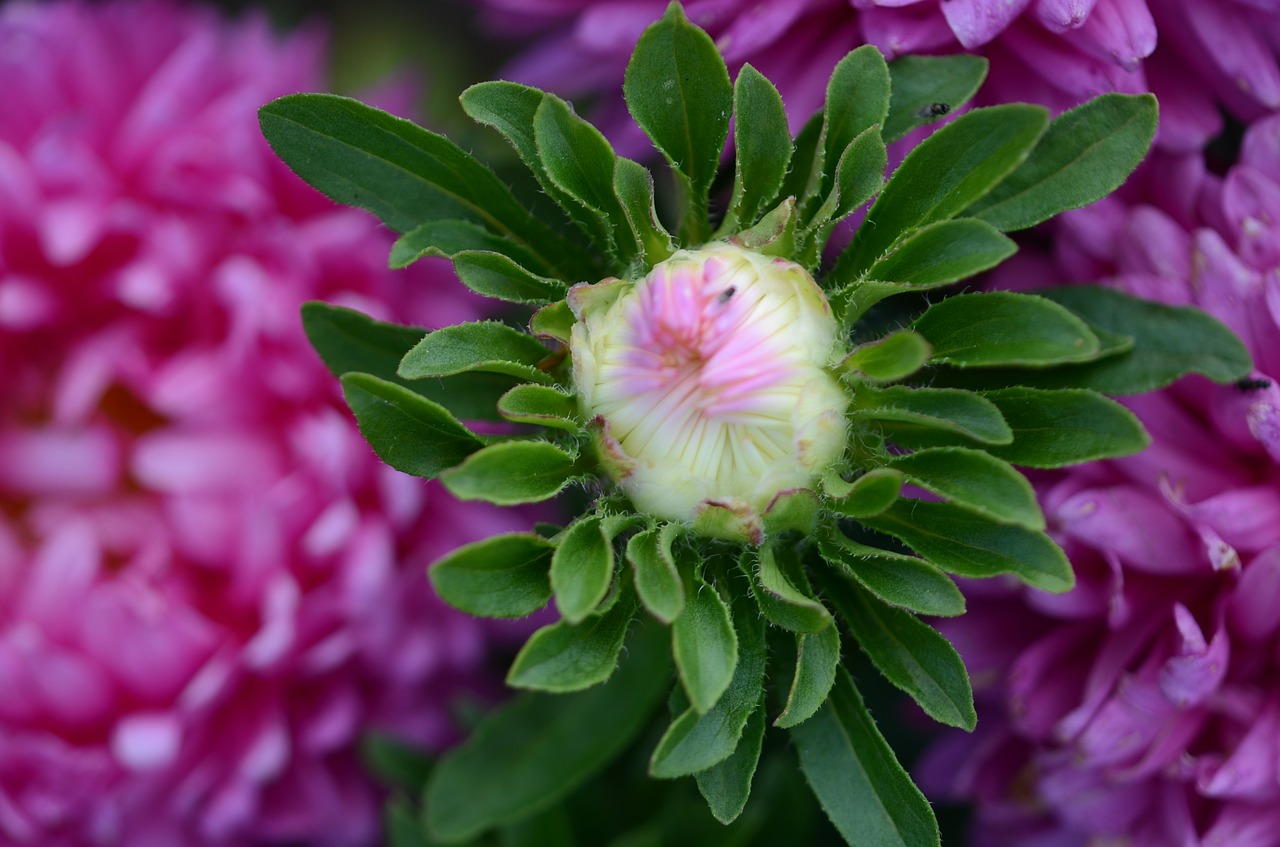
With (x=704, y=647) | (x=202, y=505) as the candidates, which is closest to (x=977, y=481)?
(x=704, y=647)

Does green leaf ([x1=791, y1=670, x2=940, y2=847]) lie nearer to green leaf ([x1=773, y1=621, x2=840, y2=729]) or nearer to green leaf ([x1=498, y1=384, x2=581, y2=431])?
green leaf ([x1=773, y1=621, x2=840, y2=729])

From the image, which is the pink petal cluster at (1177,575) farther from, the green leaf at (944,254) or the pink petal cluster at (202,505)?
the pink petal cluster at (202,505)

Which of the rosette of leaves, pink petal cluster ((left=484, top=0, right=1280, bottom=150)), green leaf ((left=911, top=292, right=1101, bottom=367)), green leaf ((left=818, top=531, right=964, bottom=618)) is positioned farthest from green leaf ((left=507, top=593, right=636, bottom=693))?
pink petal cluster ((left=484, top=0, right=1280, bottom=150))

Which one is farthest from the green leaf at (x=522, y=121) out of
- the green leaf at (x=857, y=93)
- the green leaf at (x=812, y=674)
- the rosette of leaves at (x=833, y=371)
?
the green leaf at (x=812, y=674)

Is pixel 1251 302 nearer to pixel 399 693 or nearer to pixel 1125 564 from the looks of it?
pixel 1125 564

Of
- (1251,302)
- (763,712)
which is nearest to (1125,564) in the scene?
(1251,302)
